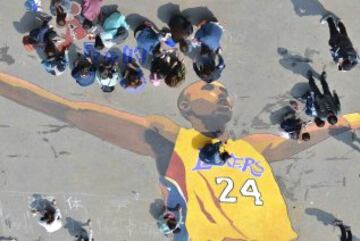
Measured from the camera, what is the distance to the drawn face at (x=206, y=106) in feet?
28.3

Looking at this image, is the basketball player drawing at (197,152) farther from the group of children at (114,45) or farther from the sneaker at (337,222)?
the sneaker at (337,222)

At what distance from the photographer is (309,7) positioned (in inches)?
326

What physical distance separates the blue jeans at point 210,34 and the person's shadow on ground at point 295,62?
1.10 m

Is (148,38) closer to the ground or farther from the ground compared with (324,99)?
farther from the ground

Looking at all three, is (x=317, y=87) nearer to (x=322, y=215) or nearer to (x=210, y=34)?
(x=210, y=34)

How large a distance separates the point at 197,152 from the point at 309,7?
3179 mm

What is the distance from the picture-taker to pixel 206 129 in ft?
28.8

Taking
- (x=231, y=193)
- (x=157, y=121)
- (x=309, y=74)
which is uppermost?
(x=309, y=74)

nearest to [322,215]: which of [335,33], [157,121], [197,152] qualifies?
[197,152]

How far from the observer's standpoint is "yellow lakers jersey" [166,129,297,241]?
29.2ft

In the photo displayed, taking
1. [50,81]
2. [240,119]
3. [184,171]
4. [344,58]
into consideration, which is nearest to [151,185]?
[184,171]

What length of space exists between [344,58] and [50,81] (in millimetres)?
5122

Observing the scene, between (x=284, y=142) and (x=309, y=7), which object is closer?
(x=309, y=7)

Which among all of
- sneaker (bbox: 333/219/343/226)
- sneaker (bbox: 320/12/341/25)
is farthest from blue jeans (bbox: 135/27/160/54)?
sneaker (bbox: 333/219/343/226)
